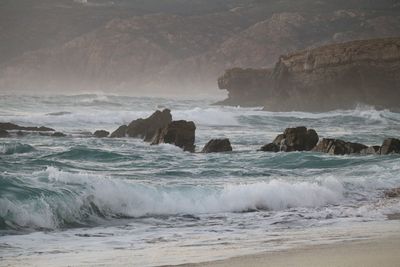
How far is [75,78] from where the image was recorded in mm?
161875

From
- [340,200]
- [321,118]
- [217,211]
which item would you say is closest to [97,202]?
[217,211]

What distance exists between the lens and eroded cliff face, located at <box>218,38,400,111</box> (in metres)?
55.7

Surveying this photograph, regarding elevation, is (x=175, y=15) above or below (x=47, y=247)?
above

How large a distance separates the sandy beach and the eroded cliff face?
48.3 meters

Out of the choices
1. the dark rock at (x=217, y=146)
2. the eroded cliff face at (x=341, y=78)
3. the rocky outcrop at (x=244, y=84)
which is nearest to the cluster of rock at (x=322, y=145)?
the dark rock at (x=217, y=146)

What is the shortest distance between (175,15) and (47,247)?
165593mm

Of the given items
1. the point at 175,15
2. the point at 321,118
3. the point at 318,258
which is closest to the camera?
the point at 318,258

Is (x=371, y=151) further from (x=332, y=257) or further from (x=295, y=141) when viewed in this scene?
(x=332, y=257)

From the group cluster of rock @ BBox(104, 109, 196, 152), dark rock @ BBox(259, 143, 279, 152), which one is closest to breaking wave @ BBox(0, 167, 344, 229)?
dark rock @ BBox(259, 143, 279, 152)

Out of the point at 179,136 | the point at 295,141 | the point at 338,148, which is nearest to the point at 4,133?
the point at 179,136

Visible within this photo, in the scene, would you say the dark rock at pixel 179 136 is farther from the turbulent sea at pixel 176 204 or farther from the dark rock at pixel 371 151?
the dark rock at pixel 371 151

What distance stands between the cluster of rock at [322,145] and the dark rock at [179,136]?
236cm

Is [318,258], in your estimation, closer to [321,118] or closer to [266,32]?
[321,118]

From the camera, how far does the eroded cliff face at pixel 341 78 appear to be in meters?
55.7
